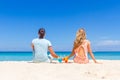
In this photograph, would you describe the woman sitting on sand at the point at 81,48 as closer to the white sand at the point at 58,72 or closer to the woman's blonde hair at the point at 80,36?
the woman's blonde hair at the point at 80,36

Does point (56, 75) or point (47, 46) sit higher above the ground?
point (47, 46)

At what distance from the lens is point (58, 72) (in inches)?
301

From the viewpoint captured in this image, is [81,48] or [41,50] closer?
[41,50]

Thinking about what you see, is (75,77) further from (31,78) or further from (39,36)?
(39,36)

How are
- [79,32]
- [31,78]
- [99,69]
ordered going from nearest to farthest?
[31,78] < [99,69] < [79,32]

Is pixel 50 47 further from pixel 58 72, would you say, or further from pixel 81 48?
pixel 58 72

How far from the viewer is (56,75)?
7.42 meters

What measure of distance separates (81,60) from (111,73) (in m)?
1.77

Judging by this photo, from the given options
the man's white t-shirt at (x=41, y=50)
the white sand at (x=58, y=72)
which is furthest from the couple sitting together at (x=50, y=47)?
the white sand at (x=58, y=72)

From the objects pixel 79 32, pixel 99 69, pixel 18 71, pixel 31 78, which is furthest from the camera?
pixel 79 32

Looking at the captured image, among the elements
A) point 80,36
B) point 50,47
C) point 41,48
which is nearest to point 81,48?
point 80,36

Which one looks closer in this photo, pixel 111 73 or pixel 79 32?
pixel 111 73

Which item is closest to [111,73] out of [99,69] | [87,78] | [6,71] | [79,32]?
[99,69]

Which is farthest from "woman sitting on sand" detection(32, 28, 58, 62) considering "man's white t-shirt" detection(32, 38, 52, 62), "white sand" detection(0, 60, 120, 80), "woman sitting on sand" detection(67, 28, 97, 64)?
"white sand" detection(0, 60, 120, 80)
